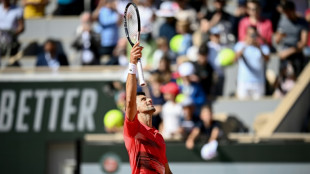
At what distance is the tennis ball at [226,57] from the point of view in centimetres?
1066

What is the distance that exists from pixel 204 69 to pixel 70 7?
12.9 ft

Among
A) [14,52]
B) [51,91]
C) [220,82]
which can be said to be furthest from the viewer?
[14,52]

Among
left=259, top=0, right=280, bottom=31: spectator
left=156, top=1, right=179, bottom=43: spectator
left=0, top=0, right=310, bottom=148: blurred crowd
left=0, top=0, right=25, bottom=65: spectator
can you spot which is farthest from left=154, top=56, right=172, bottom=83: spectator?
left=0, top=0, right=25, bottom=65: spectator

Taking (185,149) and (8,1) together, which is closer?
(185,149)

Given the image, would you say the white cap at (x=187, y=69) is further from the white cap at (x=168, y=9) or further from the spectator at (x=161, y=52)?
the white cap at (x=168, y=9)

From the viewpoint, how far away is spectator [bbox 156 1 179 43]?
455 inches

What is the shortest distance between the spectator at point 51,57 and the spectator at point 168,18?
180 centimetres

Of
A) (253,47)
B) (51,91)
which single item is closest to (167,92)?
(253,47)

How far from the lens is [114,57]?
11656mm

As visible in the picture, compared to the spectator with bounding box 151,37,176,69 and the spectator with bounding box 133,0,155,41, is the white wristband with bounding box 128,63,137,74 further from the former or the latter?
the spectator with bounding box 133,0,155,41

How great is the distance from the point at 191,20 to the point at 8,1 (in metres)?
3.77

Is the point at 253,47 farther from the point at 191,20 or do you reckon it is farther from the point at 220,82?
the point at 191,20

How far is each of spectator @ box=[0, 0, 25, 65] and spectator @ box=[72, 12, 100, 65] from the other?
126cm

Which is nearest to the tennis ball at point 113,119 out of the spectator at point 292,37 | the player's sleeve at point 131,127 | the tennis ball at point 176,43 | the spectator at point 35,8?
the tennis ball at point 176,43
